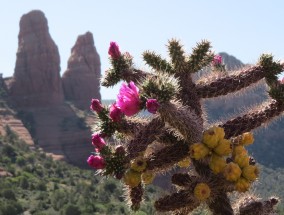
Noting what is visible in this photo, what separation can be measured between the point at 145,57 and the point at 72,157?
271 feet

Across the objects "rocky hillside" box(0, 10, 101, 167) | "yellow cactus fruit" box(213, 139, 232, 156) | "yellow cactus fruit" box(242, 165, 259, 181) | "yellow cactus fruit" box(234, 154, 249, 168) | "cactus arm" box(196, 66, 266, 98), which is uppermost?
"rocky hillside" box(0, 10, 101, 167)

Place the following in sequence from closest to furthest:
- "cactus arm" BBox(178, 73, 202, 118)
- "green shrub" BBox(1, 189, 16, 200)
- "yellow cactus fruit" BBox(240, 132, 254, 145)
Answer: "yellow cactus fruit" BBox(240, 132, 254, 145)
"cactus arm" BBox(178, 73, 202, 118)
"green shrub" BBox(1, 189, 16, 200)

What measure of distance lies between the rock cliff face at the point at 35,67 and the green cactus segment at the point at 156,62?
94.5 metres

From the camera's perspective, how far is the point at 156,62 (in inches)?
219

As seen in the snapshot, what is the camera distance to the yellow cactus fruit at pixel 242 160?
14.4 ft

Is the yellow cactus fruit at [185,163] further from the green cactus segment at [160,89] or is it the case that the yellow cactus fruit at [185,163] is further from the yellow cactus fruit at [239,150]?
the green cactus segment at [160,89]

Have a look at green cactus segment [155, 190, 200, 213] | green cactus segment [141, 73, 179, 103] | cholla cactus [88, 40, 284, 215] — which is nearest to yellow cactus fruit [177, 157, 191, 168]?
cholla cactus [88, 40, 284, 215]

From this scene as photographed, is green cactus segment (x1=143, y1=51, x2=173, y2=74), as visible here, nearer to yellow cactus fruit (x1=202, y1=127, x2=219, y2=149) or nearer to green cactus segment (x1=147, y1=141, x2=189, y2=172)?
green cactus segment (x1=147, y1=141, x2=189, y2=172)

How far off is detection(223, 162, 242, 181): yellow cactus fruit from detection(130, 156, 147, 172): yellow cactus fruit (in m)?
0.75

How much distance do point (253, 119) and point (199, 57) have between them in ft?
3.33

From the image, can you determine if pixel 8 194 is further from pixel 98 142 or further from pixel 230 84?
pixel 98 142

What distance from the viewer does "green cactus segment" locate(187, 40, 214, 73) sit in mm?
5398

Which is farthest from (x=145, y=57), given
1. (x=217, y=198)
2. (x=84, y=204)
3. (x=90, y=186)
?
(x=90, y=186)

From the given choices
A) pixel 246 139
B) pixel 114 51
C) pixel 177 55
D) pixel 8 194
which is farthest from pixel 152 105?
pixel 8 194
